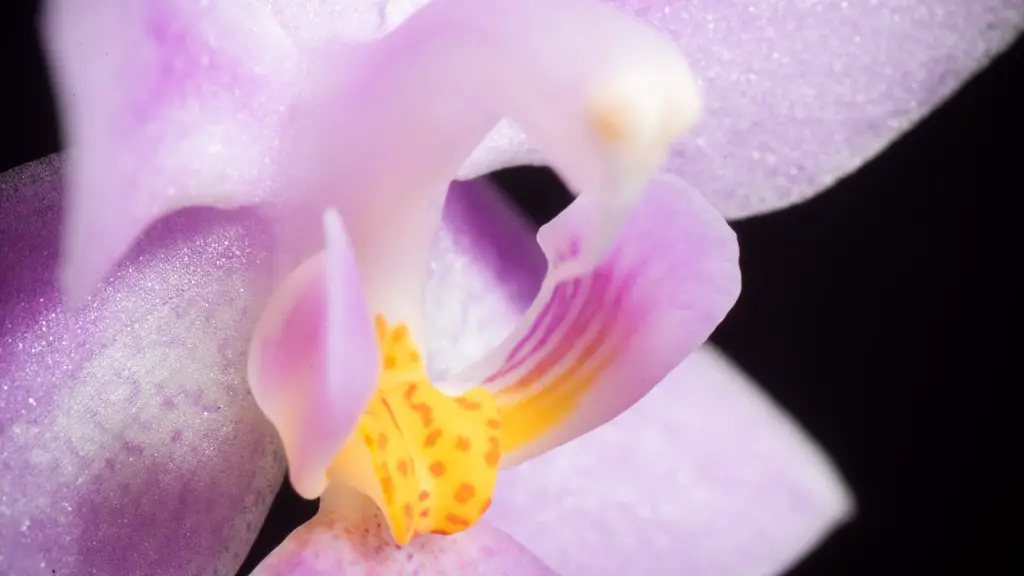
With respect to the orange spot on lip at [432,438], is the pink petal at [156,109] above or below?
above

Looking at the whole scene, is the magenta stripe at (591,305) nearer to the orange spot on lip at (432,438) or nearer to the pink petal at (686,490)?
the orange spot on lip at (432,438)

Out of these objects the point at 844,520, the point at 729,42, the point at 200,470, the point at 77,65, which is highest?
the point at 77,65

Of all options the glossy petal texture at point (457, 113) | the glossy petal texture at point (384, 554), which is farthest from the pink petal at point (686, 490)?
the glossy petal texture at point (457, 113)

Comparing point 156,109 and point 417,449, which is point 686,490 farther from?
point 156,109

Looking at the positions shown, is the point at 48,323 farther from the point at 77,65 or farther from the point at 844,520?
the point at 844,520

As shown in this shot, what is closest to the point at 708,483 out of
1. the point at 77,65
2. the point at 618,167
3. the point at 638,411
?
Answer: the point at 638,411

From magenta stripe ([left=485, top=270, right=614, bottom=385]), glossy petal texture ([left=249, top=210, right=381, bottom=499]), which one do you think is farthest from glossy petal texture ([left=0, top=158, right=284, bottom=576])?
magenta stripe ([left=485, top=270, right=614, bottom=385])
